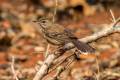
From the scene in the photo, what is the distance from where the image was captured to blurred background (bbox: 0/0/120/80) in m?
10.8

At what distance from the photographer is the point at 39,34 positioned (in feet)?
43.9

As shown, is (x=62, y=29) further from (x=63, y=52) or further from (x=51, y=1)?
(x=51, y=1)

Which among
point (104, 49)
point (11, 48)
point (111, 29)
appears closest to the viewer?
point (111, 29)

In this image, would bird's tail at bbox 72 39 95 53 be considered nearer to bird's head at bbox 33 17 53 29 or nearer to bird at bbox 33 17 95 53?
bird at bbox 33 17 95 53

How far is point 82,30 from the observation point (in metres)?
13.9

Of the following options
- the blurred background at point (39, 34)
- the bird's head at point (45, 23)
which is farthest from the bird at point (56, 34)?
the blurred background at point (39, 34)

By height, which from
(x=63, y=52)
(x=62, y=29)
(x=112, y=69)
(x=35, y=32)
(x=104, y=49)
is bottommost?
(x=63, y=52)

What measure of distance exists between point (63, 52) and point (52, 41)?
15.6 inches

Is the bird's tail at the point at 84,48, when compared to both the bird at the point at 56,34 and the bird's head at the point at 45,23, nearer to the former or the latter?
the bird at the point at 56,34

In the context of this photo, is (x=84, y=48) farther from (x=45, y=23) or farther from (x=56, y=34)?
(x=45, y=23)

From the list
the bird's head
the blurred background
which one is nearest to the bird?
the bird's head

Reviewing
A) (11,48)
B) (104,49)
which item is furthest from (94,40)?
(11,48)

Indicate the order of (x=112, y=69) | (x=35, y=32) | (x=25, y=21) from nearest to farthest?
1. (x=112, y=69)
2. (x=35, y=32)
3. (x=25, y=21)

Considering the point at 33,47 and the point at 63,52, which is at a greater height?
the point at 33,47
